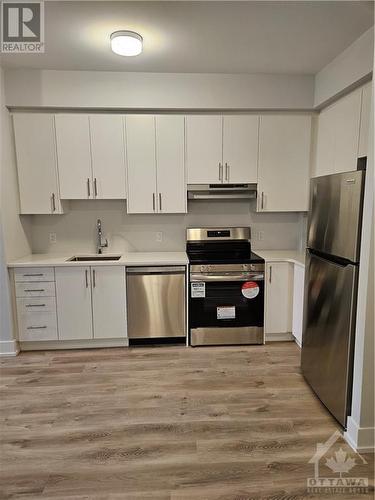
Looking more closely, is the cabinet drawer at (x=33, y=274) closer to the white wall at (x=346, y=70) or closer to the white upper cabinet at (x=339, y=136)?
the white upper cabinet at (x=339, y=136)

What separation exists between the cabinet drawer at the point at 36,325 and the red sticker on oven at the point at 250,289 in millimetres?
1923

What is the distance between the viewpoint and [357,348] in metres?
1.89

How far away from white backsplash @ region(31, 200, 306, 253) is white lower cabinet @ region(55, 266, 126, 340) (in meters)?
0.62

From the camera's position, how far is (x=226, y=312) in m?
3.21

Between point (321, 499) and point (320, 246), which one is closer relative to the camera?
point (321, 499)

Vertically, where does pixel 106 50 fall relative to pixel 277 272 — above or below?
above

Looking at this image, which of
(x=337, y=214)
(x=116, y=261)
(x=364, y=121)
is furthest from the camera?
(x=116, y=261)

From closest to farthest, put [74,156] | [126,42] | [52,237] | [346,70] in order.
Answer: [126,42], [346,70], [74,156], [52,237]

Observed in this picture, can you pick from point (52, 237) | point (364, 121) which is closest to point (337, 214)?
point (364, 121)

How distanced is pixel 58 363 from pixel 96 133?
2.29m

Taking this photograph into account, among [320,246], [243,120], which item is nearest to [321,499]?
[320,246]

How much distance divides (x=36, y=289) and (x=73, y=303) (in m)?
0.38

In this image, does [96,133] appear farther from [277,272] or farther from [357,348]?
[357,348]

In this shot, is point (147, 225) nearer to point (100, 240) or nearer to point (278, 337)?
point (100, 240)
